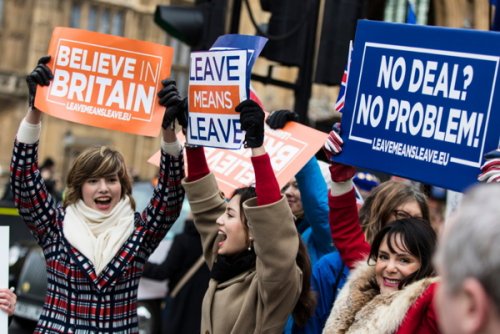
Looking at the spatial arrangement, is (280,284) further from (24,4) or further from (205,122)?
(24,4)

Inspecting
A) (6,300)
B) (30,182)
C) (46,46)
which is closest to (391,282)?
(6,300)

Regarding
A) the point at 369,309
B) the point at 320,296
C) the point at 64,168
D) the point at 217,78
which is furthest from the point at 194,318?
the point at 64,168

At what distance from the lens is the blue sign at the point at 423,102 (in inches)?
118

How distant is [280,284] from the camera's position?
3215mm

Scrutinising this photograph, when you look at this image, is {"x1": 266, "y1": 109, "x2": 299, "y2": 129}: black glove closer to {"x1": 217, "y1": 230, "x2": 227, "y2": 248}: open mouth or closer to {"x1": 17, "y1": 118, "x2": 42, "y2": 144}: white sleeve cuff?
{"x1": 217, "y1": 230, "x2": 227, "y2": 248}: open mouth

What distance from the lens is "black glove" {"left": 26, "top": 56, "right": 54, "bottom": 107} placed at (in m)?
3.69

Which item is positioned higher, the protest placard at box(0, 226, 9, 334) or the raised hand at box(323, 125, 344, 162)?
the raised hand at box(323, 125, 344, 162)

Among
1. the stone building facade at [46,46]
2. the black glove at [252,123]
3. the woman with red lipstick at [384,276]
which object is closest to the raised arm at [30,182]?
the black glove at [252,123]

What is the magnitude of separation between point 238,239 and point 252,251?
8 cm

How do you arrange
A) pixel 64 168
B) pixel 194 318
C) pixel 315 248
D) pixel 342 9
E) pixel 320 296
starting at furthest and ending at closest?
pixel 64 168, pixel 342 9, pixel 194 318, pixel 315 248, pixel 320 296

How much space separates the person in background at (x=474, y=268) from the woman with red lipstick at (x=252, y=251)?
1653mm

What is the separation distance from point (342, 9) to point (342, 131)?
114 inches

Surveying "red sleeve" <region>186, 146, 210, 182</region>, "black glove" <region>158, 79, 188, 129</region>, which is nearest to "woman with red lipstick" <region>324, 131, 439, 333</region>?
"red sleeve" <region>186, 146, 210, 182</region>

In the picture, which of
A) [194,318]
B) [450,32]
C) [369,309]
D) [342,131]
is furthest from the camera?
[194,318]
